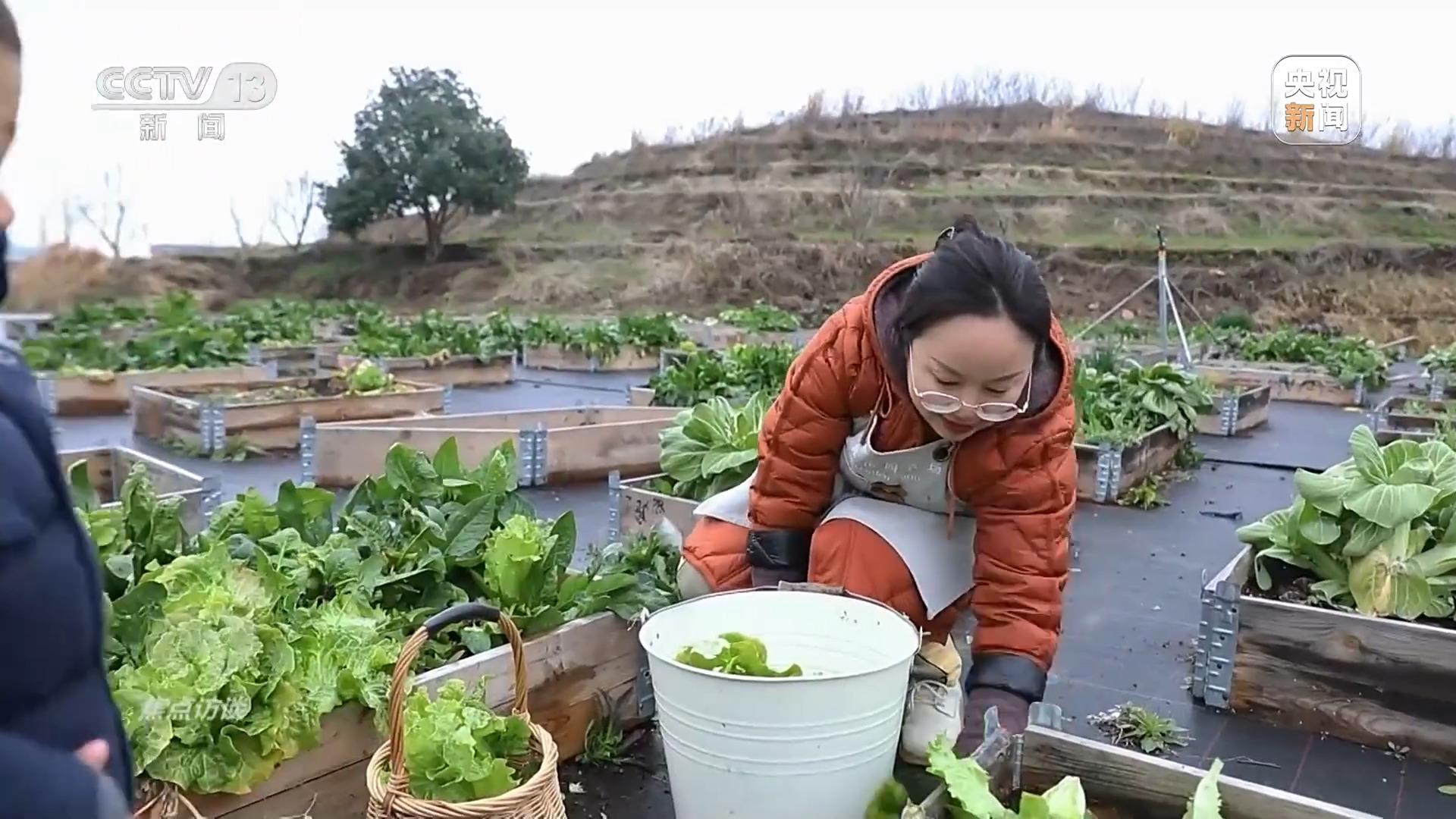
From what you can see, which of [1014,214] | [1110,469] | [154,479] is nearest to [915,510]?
[154,479]

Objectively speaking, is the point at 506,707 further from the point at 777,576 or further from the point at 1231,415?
the point at 1231,415

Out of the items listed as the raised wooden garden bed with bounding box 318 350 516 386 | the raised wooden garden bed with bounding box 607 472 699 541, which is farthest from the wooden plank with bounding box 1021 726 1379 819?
the raised wooden garden bed with bounding box 318 350 516 386

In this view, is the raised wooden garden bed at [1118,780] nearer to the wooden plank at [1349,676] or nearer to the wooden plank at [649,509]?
the wooden plank at [1349,676]

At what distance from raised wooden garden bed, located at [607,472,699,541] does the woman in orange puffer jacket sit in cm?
141

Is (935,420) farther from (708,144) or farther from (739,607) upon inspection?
(708,144)

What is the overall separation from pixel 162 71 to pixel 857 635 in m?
2.93

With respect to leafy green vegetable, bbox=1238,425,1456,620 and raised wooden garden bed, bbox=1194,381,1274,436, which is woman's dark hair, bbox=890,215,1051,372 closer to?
leafy green vegetable, bbox=1238,425,1456,620

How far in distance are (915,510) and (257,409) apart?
557 centimetres

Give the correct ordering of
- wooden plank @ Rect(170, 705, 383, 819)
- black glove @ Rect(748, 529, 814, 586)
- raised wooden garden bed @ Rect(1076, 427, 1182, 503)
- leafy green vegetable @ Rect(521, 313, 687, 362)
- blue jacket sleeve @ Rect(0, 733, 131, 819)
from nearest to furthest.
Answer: blue jacket sleeve @ Rect(0, 733, 131, 819), wooden plank @ Rect(170, 705, 383, 819), black glove @ Rect(748, 529, 814, 586), raised wooden garden bed @ Rect(1076, 427, 1182, 503), leafy green vegetable @ Rect(521, 313, 687, 362)

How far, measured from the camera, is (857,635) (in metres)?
2.08

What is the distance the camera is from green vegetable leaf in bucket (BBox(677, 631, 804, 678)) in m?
1.90

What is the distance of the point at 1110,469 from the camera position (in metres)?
5.82

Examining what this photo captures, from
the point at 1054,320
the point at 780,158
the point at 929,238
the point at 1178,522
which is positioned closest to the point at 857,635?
the point at 1054,320

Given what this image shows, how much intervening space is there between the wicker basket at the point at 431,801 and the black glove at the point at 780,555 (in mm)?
646
